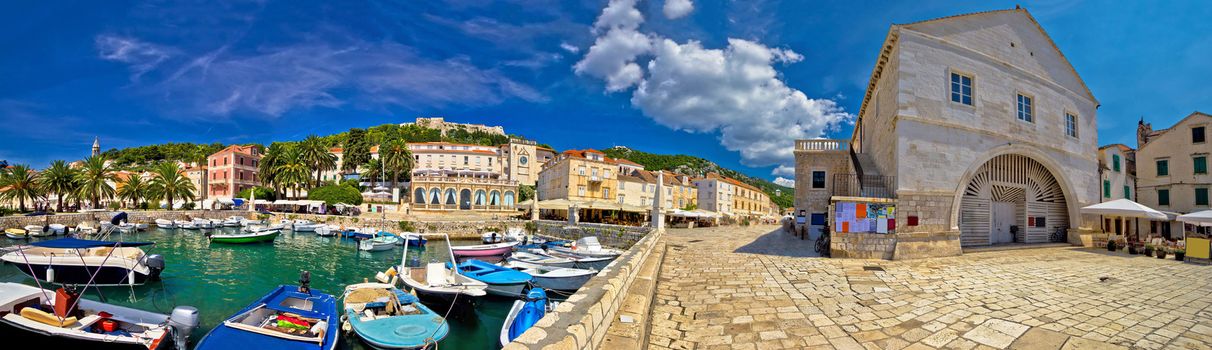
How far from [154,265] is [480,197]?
39806 millimetres

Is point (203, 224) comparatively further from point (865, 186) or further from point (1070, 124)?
point (1070, 124)

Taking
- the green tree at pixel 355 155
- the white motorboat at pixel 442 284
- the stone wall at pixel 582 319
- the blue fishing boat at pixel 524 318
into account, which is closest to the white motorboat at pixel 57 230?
the green tree at pixel 355 155

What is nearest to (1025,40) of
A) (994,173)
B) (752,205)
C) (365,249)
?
(994,173)

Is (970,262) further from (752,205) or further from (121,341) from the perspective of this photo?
(752,205)

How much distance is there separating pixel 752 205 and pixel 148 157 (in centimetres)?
12687

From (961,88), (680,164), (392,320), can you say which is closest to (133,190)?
(392,320)

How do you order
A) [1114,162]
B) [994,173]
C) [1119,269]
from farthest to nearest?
[1114,162]
[994,173]
[1119,269]

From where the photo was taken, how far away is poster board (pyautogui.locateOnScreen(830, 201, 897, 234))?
46.9 feet

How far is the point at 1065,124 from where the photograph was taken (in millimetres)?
19078

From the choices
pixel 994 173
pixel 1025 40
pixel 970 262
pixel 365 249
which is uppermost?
pixel 1025 40

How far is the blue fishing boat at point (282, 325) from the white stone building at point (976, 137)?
565 inches

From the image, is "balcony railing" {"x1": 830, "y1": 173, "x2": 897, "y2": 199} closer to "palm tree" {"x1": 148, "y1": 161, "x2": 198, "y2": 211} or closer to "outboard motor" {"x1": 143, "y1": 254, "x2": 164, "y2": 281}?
"outboard motor" {"x1": 143, "y1": 254, "x2": 164, "y2": 281}

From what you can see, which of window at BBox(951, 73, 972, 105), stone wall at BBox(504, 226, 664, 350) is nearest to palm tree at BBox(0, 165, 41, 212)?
stone wall at BBox(504, 226, 664, 350)

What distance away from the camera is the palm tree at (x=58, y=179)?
45.3 meters
